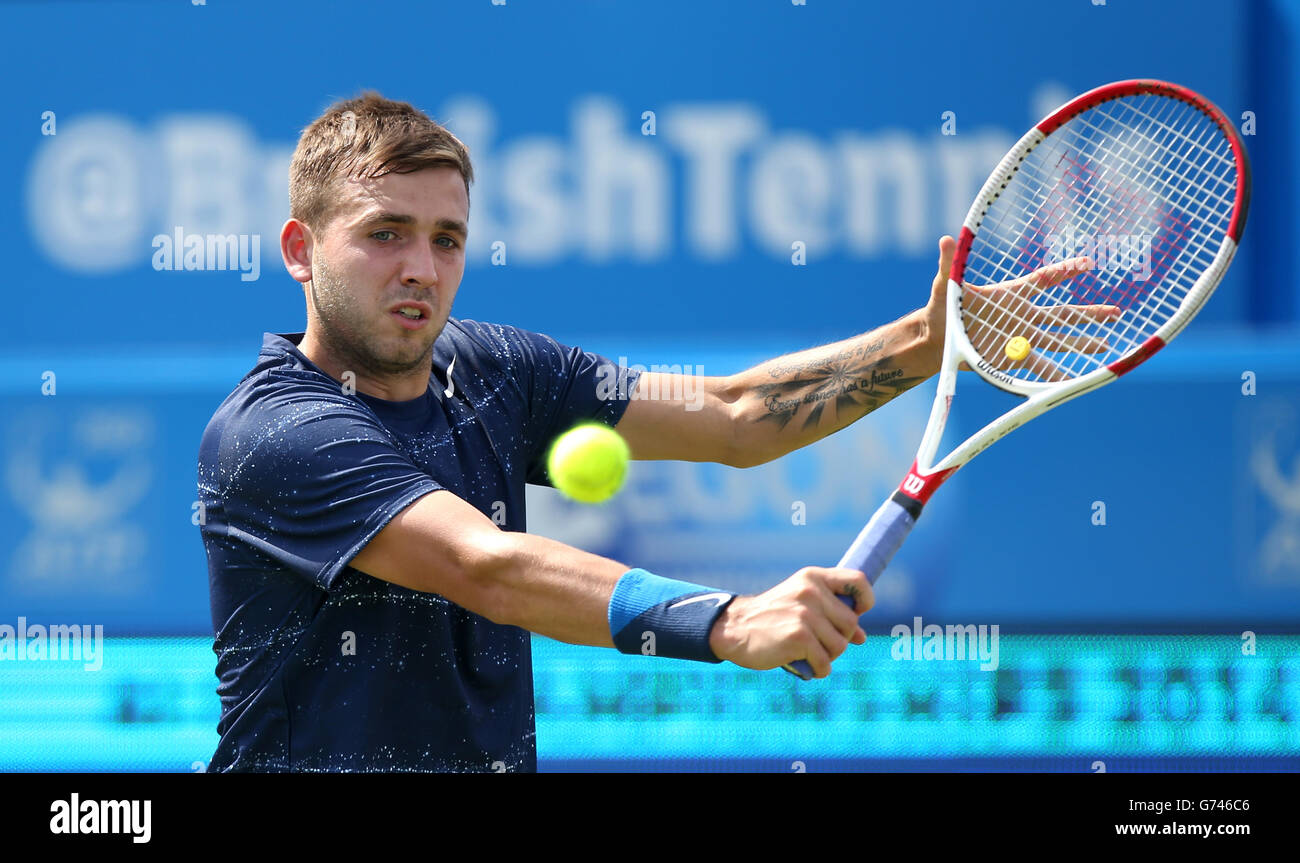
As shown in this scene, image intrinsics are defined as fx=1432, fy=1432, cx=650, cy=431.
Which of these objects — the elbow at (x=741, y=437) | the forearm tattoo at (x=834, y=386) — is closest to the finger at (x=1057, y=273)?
the forearm tattoo at (x=834, y=386)

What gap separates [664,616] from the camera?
6.62 feet

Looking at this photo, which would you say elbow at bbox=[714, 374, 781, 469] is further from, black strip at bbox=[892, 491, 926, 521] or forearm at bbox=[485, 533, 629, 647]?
forearm at bbox=[485, 533, 629, 647]

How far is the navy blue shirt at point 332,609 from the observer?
2.25 m

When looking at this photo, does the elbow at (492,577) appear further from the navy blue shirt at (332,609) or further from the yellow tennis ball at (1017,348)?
the yellow tennis ball at (1017,348)

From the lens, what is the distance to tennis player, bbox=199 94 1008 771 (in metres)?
2.12

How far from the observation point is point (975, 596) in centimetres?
499

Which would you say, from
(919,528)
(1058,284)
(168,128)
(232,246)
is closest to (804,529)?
(919,528)

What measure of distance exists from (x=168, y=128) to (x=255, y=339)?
96 centimetres

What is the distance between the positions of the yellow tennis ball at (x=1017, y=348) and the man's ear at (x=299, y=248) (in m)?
1.30

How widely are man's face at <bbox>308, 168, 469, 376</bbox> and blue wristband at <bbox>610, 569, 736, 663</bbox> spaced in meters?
0.68

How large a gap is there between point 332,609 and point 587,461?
635 millimetres

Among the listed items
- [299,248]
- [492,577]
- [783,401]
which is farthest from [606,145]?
[492,577]

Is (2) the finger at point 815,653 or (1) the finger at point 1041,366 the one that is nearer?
(2) the finger at point 815,653

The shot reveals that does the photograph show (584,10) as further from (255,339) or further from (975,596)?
(975,596)
